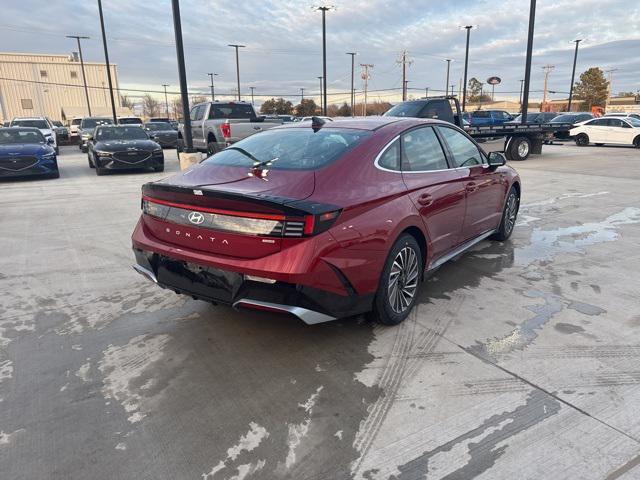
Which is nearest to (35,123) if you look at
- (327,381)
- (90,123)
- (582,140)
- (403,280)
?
(90,123)

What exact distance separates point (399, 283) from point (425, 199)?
0.73 meters

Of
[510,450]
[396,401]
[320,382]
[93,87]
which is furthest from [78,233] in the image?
[93,87]

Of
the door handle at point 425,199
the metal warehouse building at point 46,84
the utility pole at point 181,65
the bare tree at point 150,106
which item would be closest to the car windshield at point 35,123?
the utility pole at point 181,65

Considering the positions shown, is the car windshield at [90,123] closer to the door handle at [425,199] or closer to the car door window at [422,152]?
the car door window at [422,152]

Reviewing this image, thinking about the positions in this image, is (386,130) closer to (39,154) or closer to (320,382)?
(320,382)

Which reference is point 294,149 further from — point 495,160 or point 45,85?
point 45,85

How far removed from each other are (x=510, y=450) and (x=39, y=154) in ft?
43.1

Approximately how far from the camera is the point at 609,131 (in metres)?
22.0

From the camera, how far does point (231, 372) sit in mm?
3074

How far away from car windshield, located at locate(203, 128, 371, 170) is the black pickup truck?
380 inches

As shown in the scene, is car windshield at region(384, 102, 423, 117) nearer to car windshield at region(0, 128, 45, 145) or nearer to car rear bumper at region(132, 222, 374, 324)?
car windshield at region(0, 128, 45, 145)

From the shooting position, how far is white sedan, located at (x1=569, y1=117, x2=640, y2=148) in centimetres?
2142

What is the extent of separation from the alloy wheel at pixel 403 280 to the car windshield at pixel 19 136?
519 inches

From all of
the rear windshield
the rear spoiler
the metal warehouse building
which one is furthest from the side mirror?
the metal warehouse building
